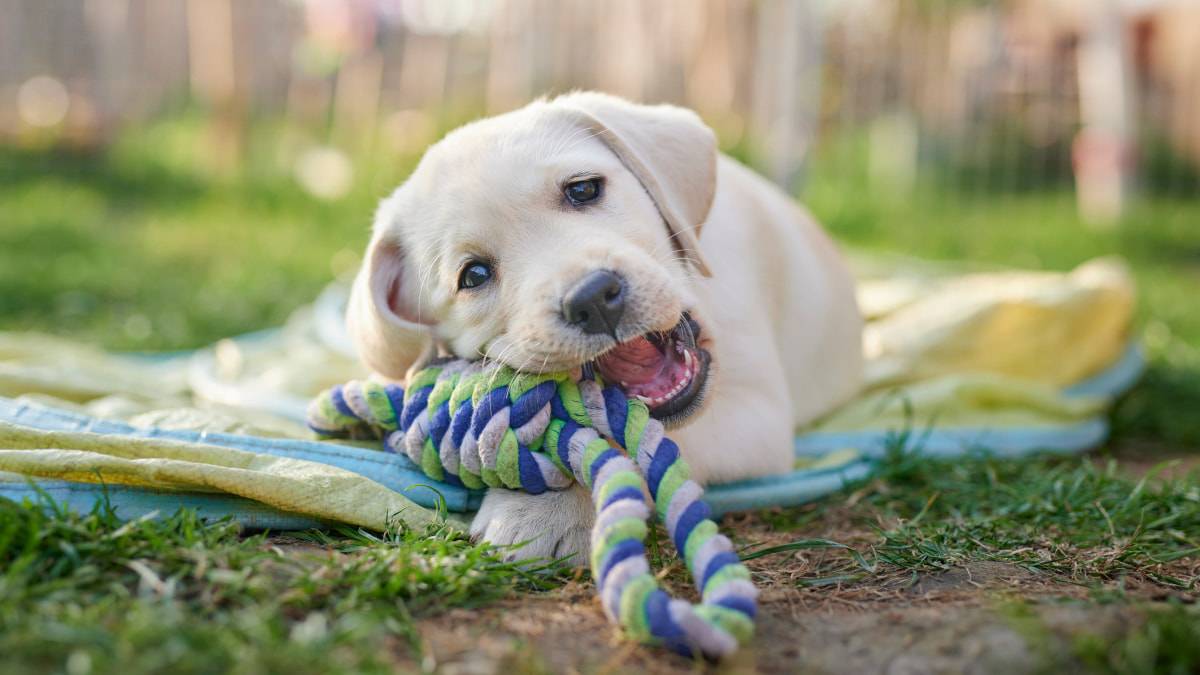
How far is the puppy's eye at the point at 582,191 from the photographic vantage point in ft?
7.95

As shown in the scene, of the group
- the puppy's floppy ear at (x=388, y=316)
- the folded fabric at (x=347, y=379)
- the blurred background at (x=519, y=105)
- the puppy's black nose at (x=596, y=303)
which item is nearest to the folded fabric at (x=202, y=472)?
the folded fabric at (x=347, y=379)

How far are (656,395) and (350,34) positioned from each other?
9449 mm

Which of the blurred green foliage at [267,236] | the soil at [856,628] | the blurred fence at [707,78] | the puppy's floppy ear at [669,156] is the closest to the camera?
the soil at [856,628]

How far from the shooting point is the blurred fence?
30.5 feet

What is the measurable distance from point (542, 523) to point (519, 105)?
723cm

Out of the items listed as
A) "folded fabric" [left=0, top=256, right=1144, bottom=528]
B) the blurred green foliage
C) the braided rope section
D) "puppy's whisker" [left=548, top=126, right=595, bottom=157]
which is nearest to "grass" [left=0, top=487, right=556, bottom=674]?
"folded fabric" [left=0, top=256, right=1144, bottom=528]

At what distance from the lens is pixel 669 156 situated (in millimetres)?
2635

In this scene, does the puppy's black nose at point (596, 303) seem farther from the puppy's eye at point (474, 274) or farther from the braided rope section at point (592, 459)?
the puppy's eye at point (474, 274)

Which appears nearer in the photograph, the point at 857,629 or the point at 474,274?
the point at 857,629

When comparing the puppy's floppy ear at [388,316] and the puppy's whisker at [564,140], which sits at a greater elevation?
the puppy's whisker at [564,140]

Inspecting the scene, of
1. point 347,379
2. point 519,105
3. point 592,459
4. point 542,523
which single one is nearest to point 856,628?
point 592,459

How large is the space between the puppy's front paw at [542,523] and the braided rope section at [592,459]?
37 mm

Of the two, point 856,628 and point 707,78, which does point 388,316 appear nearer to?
point 856,628

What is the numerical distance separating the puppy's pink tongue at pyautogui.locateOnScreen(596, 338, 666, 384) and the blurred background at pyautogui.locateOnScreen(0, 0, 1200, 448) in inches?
139
